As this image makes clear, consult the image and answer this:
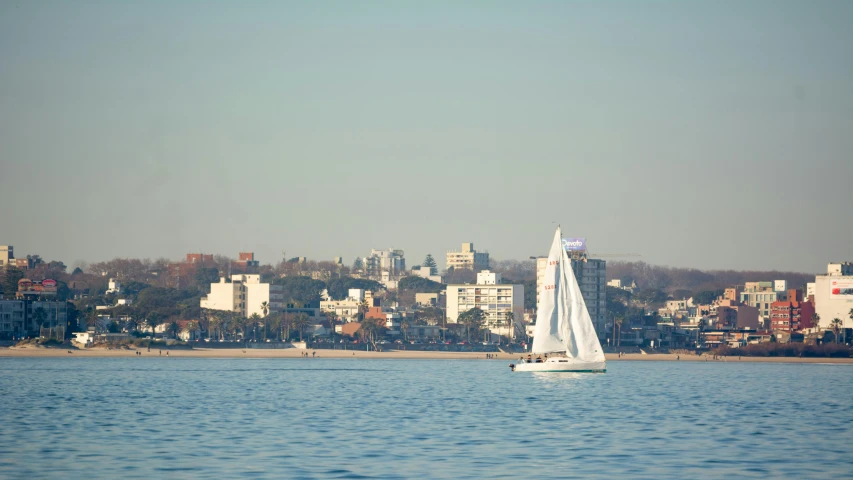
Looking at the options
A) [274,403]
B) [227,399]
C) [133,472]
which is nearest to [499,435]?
[133,472]

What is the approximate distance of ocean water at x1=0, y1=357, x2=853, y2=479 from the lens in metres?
40.2

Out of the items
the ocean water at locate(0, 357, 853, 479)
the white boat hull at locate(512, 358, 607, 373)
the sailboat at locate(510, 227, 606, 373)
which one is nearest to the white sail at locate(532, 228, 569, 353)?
the sailboat at locate(510, 227, 606, 373)

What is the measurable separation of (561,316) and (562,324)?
2.82ft

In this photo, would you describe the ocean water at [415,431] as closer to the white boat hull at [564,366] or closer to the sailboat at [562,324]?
the white boat hull at [564,366]

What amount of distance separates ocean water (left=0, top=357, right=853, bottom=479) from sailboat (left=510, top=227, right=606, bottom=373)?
1550 centimetres

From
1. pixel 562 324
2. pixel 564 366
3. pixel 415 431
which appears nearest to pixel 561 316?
pixel 562 324

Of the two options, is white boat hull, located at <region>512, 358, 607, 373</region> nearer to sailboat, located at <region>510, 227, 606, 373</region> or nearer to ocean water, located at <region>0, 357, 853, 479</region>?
sailboat, located at <region>510, 227, 606, 373</region>

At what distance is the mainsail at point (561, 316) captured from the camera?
361 ft

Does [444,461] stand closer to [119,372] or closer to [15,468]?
[15,468]

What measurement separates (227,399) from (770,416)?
3377 cm

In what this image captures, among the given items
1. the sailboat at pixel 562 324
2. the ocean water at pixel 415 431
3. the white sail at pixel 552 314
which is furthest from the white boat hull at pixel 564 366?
the ocean water at pixel 415 431

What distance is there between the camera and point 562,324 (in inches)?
4368

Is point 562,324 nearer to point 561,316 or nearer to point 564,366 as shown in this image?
point 561,316

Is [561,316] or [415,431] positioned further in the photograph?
[561,316]
